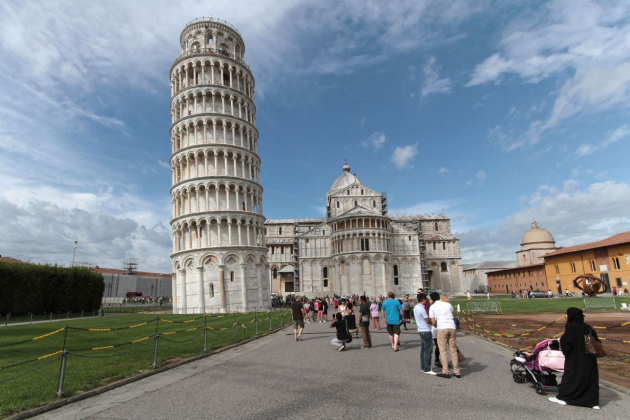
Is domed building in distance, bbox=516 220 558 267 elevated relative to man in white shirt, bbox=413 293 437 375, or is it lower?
elevated

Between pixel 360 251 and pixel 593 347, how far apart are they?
210 ft

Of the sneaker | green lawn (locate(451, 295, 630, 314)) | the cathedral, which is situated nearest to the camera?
the sneaker

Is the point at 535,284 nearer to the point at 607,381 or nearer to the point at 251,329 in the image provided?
the point at 251,329

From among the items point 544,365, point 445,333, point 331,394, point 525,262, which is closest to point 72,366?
point 331,394

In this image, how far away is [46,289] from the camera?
4069 cm

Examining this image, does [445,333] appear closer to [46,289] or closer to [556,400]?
[556,400]

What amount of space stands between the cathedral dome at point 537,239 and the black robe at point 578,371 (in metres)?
91.4

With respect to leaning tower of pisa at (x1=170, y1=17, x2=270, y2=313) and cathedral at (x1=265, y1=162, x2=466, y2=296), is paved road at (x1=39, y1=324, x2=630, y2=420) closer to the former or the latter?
leaning tower of pisa at (x1=170, y1=17, x2=270, y2=313)

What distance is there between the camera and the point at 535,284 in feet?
229

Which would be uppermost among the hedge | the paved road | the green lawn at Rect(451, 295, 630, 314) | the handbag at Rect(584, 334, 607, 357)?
the hedge

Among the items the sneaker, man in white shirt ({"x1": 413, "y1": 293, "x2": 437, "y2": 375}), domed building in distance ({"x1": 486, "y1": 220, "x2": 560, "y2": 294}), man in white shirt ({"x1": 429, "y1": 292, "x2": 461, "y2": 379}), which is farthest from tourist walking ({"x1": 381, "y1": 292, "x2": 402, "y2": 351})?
domed building in distance ({"x1": 486, "y1": 220, "x2": 560, "y2": 294})

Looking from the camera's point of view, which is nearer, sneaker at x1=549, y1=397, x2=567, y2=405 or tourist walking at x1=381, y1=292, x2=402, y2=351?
sneaker at x1=549, y1=397, x2=567, y2=405

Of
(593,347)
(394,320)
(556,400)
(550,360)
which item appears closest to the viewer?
(593,347)

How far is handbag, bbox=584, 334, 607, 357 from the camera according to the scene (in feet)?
23.8
